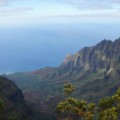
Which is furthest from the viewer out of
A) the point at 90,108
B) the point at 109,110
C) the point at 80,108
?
the point at 80,108

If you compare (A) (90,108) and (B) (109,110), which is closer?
(B) (109,110)

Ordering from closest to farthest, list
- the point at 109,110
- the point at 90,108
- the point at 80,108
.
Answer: the point at 109,110, the point at 90,108, the point at 80,108

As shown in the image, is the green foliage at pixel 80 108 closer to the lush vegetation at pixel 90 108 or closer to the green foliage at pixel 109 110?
the lush vegetation at pixel 90 108

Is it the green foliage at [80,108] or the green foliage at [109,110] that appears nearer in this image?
the green foliage at [109,110]

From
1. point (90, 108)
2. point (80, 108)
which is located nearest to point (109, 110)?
point (90, 108)

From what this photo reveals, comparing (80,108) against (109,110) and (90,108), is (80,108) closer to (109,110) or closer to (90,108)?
(90,108)

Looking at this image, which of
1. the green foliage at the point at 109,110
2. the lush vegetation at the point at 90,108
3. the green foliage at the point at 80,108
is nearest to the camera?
the green foliage at the point at 109,110

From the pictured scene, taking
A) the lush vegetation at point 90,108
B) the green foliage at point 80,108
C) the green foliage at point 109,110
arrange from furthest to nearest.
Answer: the green foliage at point 80,108, the lush vegetation at point 90,108, the green foliage at point 109,110

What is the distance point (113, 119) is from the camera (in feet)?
291

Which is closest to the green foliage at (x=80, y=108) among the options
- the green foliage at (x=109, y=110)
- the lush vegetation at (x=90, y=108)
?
the lush vegetation at (x=90, y=108)

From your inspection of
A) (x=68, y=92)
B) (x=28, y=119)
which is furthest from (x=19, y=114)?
(x=68, y=92)

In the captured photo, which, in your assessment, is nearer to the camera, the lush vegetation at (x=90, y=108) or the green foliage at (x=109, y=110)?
the green foliage at (x=109, y=110)

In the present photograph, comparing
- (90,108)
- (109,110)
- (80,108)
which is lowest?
(80,108)

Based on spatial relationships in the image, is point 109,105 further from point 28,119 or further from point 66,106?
point 28,119
